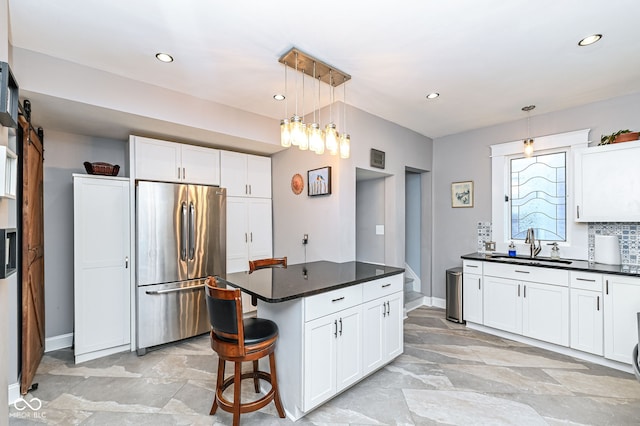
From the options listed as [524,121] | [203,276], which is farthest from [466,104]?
[203,276]

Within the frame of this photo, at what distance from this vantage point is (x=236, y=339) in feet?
5.96

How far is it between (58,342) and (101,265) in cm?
106

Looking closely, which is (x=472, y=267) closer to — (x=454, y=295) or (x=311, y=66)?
(x=454, y=295)

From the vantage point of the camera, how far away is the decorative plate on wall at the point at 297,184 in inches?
150

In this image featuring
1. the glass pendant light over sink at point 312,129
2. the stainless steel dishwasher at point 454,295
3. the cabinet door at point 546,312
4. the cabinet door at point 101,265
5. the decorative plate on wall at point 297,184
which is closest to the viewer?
the glass pendant light over sink at point 312,129

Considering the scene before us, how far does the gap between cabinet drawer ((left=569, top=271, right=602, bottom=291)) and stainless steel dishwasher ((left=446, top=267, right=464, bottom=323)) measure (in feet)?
3.93

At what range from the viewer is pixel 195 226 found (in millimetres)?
3393

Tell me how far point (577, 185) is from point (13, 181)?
15.3 feet

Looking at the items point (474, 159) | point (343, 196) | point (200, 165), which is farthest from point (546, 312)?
point (200, 165)

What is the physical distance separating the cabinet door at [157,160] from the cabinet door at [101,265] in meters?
0.25

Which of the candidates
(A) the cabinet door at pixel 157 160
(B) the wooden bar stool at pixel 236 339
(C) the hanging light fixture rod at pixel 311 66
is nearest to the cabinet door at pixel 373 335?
(B) the wooden bar stool at pixel 236 339

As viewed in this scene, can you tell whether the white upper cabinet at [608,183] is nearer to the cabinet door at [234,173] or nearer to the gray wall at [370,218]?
the gray wall at [370,218]

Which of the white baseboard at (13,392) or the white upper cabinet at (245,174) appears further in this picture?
the white upper cabinet at (245,174)

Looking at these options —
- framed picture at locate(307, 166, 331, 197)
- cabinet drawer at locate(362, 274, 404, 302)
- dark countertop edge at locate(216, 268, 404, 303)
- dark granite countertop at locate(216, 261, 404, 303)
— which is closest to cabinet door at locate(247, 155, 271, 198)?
framed picture at locate(307, 166, 331, 197)
